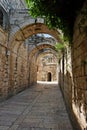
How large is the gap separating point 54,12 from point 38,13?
449 mm

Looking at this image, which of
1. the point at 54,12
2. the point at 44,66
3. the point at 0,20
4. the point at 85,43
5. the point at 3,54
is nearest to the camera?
the point at 85,43

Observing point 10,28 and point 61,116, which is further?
point 10,28

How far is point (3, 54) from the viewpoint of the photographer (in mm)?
10195

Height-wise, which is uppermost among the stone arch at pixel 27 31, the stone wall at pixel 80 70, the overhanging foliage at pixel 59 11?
the stone arch at pixel 27 31

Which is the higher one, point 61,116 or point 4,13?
point 4,13

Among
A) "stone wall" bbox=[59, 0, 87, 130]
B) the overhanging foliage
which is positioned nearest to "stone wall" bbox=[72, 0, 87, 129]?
"stone wall" bbox=[59, 0, 87, 130]

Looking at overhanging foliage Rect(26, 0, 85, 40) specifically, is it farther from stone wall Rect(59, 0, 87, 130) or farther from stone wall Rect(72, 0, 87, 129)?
stone wall Rect(72, 0, 87, 129)

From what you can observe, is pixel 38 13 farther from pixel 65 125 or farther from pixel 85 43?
pixel 65 125

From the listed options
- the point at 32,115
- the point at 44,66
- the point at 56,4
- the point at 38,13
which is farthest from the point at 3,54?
the point at 44,66

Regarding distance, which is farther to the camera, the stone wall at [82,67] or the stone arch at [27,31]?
the stone arch at [27,31]

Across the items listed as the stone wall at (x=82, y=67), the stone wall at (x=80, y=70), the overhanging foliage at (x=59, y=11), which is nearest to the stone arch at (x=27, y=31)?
the overhanging foliage at (x=59, y=11)

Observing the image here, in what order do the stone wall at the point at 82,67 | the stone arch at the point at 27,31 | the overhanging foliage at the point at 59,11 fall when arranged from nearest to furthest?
the stone wall at the point at 82,67
the overhanging foliage at the point at 59,11
the stone arch at the point at 27,31

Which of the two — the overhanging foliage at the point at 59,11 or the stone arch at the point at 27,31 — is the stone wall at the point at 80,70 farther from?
the stone arch at the point at 27,31

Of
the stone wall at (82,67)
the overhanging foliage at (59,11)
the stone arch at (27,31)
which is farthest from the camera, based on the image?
the stone arch at (27,31)
